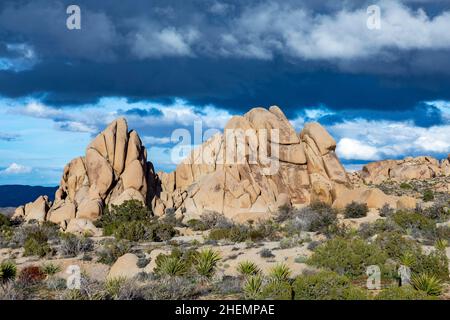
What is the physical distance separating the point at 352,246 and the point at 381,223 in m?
10.5

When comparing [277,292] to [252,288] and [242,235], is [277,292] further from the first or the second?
[242,235]

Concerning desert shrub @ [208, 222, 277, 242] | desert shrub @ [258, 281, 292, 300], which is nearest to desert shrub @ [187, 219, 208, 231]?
desert shrub @ [208, 222, 277, 242]

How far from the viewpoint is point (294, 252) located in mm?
23266

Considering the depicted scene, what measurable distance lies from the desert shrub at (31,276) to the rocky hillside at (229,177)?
64.4ft

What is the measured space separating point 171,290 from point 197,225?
21.8 metres

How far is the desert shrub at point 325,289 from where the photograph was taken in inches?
515

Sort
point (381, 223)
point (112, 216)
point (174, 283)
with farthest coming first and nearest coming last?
point (112, 216)
point (381, 223)
point (174, 283)

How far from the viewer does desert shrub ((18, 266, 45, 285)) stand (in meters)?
18.2

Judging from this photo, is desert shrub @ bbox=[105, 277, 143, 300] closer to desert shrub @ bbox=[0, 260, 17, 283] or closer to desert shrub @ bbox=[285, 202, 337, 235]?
desert shrub @ bbox=[0, 260, 17, 283]

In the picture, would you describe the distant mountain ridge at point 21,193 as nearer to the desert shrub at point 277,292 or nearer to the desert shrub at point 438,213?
the desert shrub at point 438,213

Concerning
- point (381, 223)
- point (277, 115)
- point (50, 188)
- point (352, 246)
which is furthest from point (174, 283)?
point (50, 188)

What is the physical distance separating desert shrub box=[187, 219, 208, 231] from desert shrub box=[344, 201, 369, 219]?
10388mm

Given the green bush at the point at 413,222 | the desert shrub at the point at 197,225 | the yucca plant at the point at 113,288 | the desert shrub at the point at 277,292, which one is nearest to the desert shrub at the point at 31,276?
the yucca plant at the point at 113,288

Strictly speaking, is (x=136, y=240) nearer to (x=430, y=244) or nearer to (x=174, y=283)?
(x=174, y=283)
